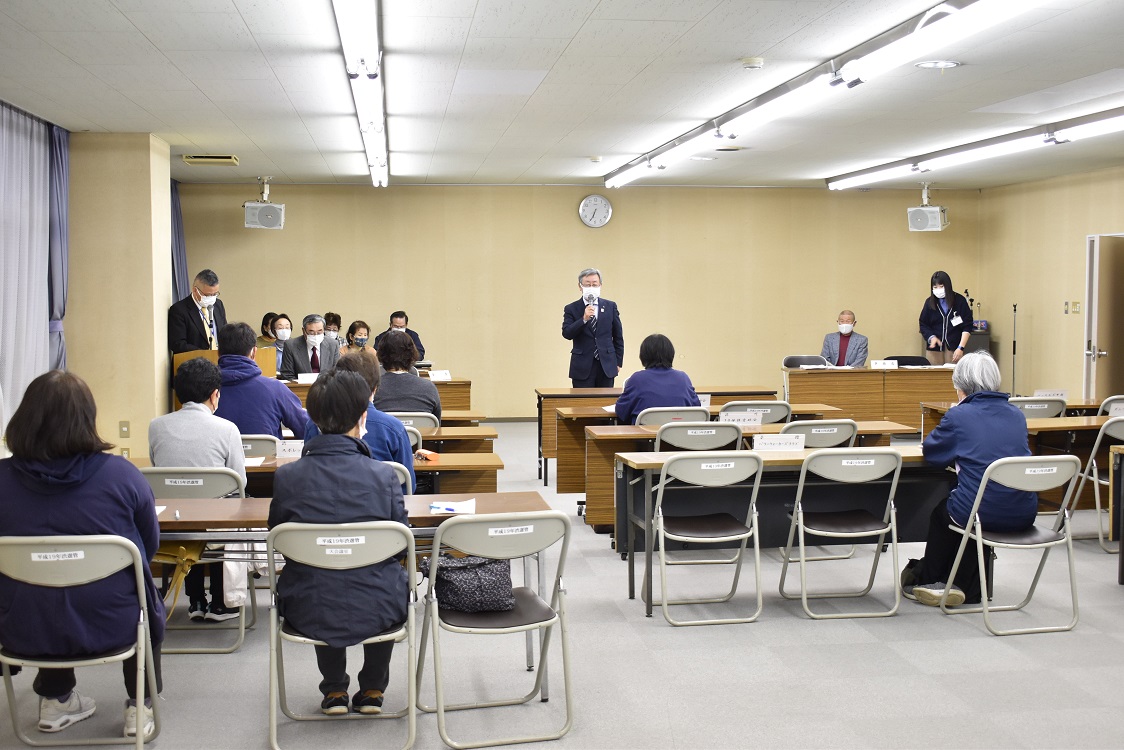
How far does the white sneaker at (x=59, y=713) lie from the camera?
3102mm

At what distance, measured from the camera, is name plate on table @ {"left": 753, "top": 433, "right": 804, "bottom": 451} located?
477 centimetres

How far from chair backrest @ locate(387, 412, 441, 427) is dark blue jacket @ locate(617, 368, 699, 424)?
1.23 meters

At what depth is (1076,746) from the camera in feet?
9.86

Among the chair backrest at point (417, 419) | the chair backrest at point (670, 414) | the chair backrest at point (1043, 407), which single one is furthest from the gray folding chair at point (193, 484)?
the chair backrest at point (1043, 407)

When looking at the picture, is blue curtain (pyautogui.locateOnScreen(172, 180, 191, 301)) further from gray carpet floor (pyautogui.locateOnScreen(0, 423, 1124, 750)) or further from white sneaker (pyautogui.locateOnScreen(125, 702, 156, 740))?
white sneaker (pyautogui.locateOnScreen(125, 702, 156, 740))

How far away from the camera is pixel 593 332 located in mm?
8305

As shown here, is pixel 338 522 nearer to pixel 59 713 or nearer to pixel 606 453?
pixel 59 713

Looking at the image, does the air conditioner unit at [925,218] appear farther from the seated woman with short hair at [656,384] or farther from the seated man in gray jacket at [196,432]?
the seated man in gray jacket at [196,432]

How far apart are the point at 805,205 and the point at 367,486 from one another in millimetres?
10277

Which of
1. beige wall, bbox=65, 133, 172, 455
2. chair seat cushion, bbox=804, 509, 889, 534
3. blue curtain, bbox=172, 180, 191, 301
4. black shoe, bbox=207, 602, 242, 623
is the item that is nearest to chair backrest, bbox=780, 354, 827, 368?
chair seat cushion, bbox=804, 509, 889, 534

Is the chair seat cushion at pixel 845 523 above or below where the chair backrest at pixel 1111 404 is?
below

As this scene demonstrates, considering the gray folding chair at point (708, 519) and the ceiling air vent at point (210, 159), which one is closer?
the gray folding chair at point (708, 519)

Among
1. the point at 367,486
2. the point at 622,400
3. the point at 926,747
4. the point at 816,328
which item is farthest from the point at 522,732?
the point at 816,328

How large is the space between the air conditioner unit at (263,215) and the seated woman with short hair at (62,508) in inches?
309
